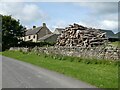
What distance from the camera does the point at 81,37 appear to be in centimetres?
3434

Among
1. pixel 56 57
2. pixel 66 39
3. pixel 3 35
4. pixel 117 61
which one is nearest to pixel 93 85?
pixel 117 61

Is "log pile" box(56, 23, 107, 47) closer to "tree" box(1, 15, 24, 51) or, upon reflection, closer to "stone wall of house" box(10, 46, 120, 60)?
"stone wall of house" box(10, 46, 120, 60)

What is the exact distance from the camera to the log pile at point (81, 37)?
33.2 m

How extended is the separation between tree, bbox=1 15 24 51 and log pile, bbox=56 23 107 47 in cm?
3766

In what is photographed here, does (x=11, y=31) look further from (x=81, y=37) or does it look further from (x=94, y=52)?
(x=94, y=52)

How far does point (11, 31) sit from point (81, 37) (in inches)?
1918

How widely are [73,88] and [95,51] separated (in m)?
12.8

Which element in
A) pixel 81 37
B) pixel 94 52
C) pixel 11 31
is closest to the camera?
pixel 94 52

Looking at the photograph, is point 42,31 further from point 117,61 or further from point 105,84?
point 105,84

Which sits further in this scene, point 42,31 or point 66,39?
point 42,31

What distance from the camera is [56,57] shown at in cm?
3106

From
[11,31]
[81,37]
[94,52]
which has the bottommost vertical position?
[94,52]

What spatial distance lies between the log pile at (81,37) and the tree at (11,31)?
3766cm

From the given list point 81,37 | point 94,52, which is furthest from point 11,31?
point 94,52
